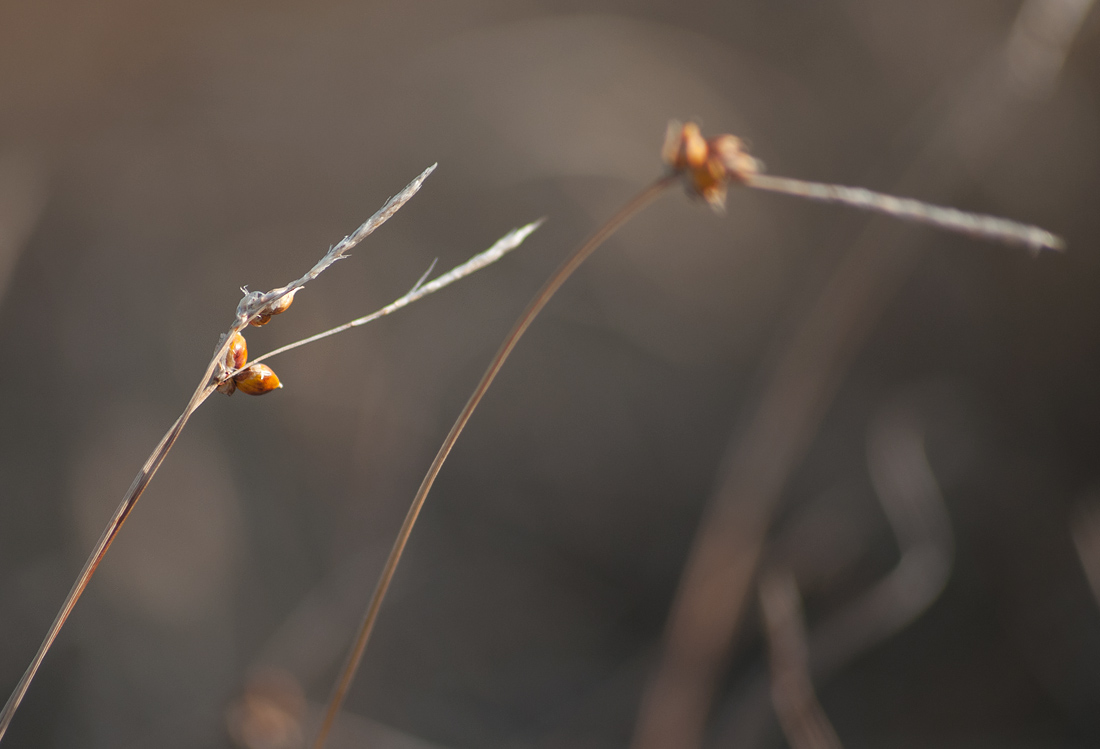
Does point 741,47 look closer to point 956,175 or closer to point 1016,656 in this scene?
point 956,175

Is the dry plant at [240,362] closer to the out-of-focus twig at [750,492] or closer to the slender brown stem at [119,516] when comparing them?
the slender brown stem at [119,516]

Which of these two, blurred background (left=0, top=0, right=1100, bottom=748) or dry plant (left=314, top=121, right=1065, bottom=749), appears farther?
blurred background (left=0, top=0, right=1100, bottom=748)

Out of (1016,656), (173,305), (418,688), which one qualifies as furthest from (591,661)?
(173,305)

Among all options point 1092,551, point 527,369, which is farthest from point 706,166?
point 527,369

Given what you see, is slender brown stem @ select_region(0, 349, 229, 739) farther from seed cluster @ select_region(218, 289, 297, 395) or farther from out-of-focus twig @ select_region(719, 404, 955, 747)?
out-of-focus twig @ select_region(719, 404, 955, 747)

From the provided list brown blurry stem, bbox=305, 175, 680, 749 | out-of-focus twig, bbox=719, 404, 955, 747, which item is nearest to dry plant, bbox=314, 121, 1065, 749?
brown blurry stem, bbox=305, 175, 680, 749

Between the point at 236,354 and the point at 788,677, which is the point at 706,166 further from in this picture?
the point at 788,677
